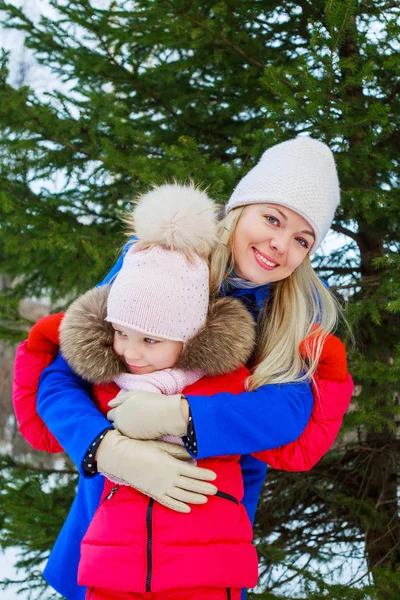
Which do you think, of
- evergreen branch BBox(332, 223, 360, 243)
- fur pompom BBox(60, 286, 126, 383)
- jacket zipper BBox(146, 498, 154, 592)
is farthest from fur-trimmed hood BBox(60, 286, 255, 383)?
evergreen branch BBox(332, 223, 360, 243)

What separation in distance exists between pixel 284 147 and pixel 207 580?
5.09 feet

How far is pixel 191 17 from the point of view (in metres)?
3.16

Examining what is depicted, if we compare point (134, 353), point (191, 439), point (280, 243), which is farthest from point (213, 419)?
point (280, 243)

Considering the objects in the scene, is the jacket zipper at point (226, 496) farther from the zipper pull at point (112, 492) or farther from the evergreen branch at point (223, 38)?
the evergreen branch at point (223, 38)

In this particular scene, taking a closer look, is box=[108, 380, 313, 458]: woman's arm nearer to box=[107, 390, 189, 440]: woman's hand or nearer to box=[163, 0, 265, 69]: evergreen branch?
box=[107, 390, 189, 440]: woman's hand

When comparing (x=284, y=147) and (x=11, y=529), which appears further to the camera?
(x=11, y=529)

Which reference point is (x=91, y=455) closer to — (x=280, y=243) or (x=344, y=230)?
(x=280, y=243)

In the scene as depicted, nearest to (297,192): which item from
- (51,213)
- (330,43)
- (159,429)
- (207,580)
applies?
(330,43)

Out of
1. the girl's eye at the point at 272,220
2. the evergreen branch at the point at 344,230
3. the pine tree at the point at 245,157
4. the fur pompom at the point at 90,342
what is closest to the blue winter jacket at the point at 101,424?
the fur pompom at the point at 90,342

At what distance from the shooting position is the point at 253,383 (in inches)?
82.4

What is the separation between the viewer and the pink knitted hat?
1.94 m

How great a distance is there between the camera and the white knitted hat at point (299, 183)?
226 centimetres

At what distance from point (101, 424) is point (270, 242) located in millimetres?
871

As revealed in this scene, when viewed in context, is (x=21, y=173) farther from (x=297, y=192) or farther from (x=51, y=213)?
(x=297, y=192)
